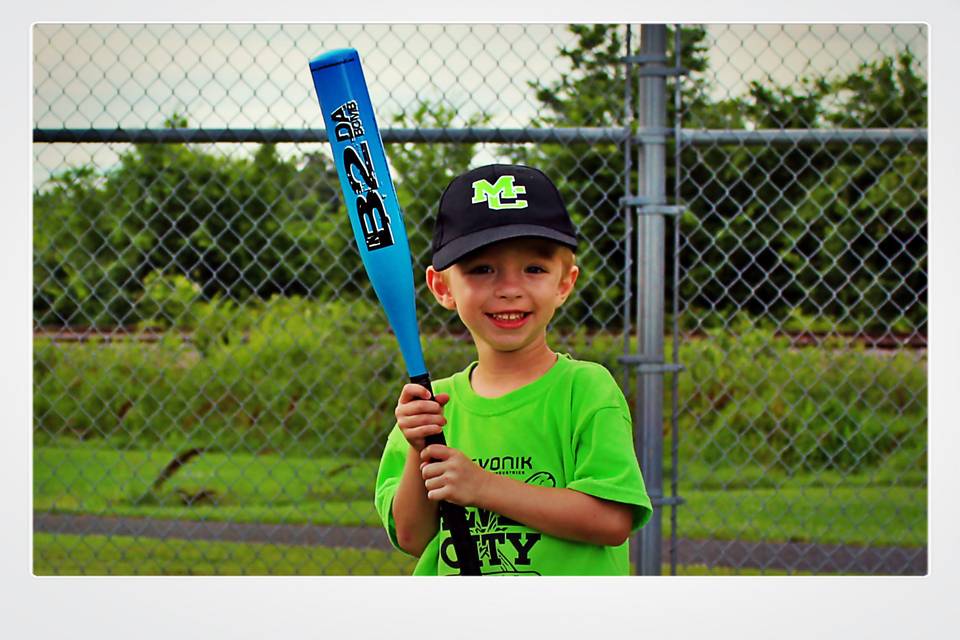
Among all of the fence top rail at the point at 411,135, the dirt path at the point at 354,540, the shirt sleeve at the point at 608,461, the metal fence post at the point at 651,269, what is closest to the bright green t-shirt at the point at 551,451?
the shirt sleeve at the point at 608,461

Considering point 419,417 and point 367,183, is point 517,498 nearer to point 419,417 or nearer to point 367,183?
point 419,417

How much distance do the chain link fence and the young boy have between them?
1.08 meters

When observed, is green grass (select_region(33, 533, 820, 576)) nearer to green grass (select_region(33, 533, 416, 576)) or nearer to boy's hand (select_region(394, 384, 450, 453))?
green grass (select_region(33, 533, 416, 576))

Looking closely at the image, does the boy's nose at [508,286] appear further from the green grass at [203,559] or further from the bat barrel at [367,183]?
the green grass at [203,559]

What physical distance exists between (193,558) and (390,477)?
1.57m

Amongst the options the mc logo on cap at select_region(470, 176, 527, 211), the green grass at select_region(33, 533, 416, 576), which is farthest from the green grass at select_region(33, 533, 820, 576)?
the mc logo on cap at select_region(470, 176, 527, 211)

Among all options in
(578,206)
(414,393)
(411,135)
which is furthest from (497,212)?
(578,206)

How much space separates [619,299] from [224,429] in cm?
137

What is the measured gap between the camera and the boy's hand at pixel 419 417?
165cm

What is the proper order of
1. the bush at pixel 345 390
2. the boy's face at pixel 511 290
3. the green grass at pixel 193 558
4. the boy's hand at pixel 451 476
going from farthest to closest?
the bush at pixel 345 390 < the green grass at pixel 193 558 < the boy's face at pixel 511 290 < the boy's hand at pixel 451 476

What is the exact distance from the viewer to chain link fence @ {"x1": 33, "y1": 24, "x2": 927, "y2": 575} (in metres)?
2.98

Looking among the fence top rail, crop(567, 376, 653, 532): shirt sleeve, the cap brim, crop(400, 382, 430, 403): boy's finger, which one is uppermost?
the fence top rail

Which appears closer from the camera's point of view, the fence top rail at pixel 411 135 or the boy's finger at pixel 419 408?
the boy's finger at pixel 419 408

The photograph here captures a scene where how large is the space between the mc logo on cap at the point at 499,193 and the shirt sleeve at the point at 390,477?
397 mm
